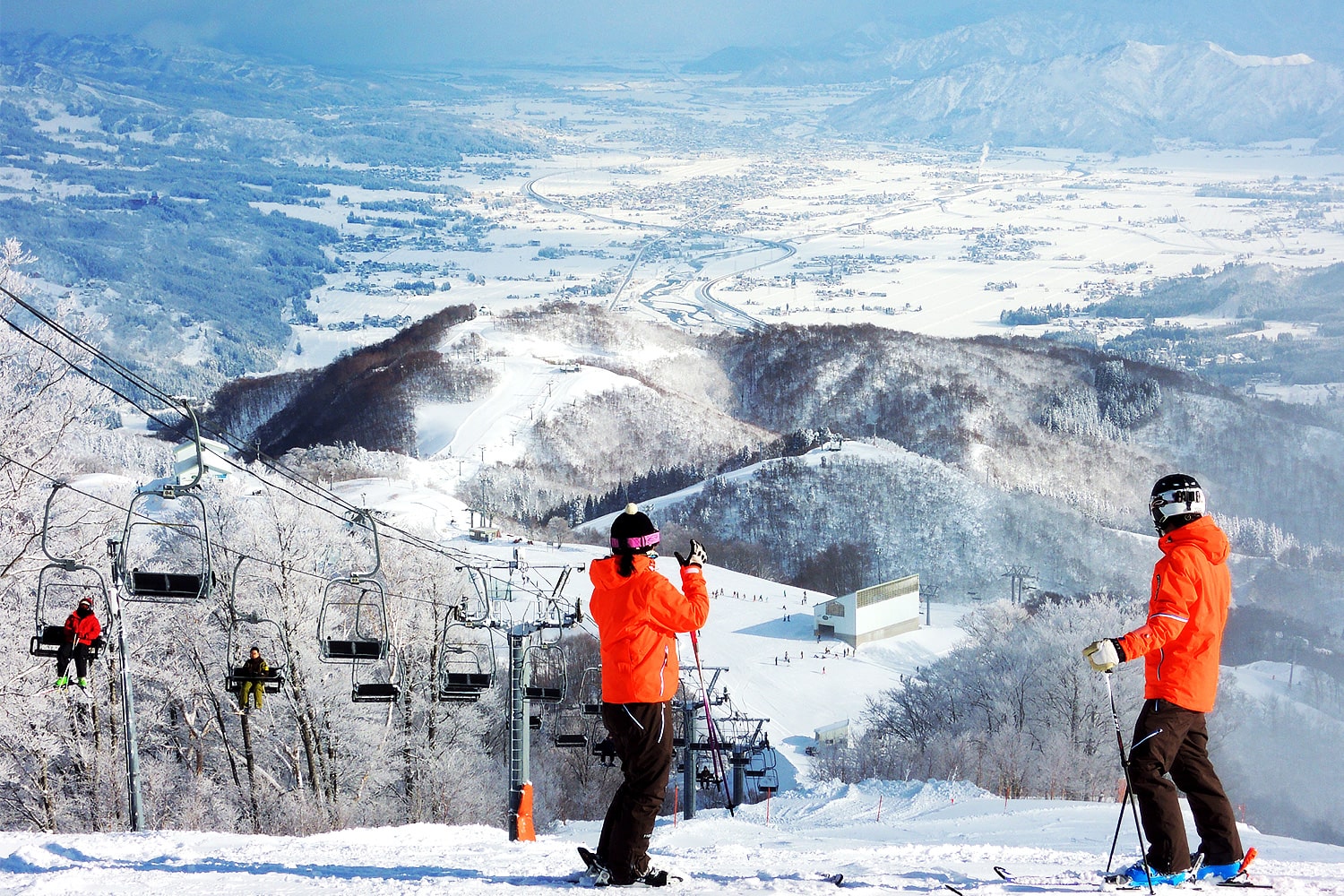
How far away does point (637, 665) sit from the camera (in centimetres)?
647

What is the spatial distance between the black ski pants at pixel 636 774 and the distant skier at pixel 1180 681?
232cm

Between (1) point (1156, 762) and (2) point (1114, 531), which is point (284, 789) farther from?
(2) point (1114, 531)

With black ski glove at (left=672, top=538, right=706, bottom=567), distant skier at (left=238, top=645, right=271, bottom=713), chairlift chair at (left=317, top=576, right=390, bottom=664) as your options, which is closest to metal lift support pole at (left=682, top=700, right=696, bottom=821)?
chairlift chair at (left=317, top=576, right=390, bottom=664)

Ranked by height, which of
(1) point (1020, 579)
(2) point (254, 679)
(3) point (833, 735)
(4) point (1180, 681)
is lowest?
(3) point (833, 735)

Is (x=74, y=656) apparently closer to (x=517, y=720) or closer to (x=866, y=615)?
(x=517, y=720)

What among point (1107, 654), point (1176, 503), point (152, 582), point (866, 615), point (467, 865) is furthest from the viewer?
point (866, 615)

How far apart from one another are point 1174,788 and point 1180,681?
2.25 ft

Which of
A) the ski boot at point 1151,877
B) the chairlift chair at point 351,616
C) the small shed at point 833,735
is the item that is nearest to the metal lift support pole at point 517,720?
the chairlift chair at point 351,616

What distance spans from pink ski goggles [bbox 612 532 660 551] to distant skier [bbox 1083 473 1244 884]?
2.34 metres

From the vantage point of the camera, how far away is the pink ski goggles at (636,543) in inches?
251

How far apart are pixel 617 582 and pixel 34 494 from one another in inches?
495

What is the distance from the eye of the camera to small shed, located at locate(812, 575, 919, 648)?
146 feet

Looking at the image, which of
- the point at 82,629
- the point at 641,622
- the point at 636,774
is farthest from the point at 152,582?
the point at 641,622

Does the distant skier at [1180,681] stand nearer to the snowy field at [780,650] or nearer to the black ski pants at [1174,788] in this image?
the black ski pants at [1174,788]
